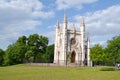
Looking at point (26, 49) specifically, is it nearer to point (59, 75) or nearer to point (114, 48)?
point (114, 48)

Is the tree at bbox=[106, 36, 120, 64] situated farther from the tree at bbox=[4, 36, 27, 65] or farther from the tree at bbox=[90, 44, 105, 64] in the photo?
the tree at bbox=[4, 36, 27, 65]

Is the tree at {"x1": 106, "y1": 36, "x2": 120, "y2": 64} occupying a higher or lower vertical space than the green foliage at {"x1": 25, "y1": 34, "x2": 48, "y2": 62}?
lower

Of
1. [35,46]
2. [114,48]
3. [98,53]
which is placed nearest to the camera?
[114,48]

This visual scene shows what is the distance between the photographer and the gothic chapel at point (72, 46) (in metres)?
87.5

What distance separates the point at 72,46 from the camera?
3548 inches

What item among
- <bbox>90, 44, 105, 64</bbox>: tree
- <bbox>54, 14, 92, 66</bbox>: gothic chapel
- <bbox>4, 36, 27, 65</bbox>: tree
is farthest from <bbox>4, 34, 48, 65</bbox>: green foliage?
<bbox>90, 44, 105, 64</bbox>: tree

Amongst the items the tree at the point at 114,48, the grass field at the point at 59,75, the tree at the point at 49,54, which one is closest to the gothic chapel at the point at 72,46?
the tree at the point at 49,54

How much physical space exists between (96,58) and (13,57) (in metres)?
39.1

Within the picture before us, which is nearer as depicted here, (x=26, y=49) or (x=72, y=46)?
(x=72, y=46)

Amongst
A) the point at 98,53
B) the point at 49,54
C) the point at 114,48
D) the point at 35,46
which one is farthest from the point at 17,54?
the point at 114,48

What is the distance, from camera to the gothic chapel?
87.5 meters

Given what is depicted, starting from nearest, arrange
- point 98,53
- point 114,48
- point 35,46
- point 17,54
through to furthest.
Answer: point 114,48
point 98,53
point 17,54
point 35,46

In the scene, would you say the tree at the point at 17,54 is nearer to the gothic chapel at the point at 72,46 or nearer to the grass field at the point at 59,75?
the gothic chapel at the point at 72,46

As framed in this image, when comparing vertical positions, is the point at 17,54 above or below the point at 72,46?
below
